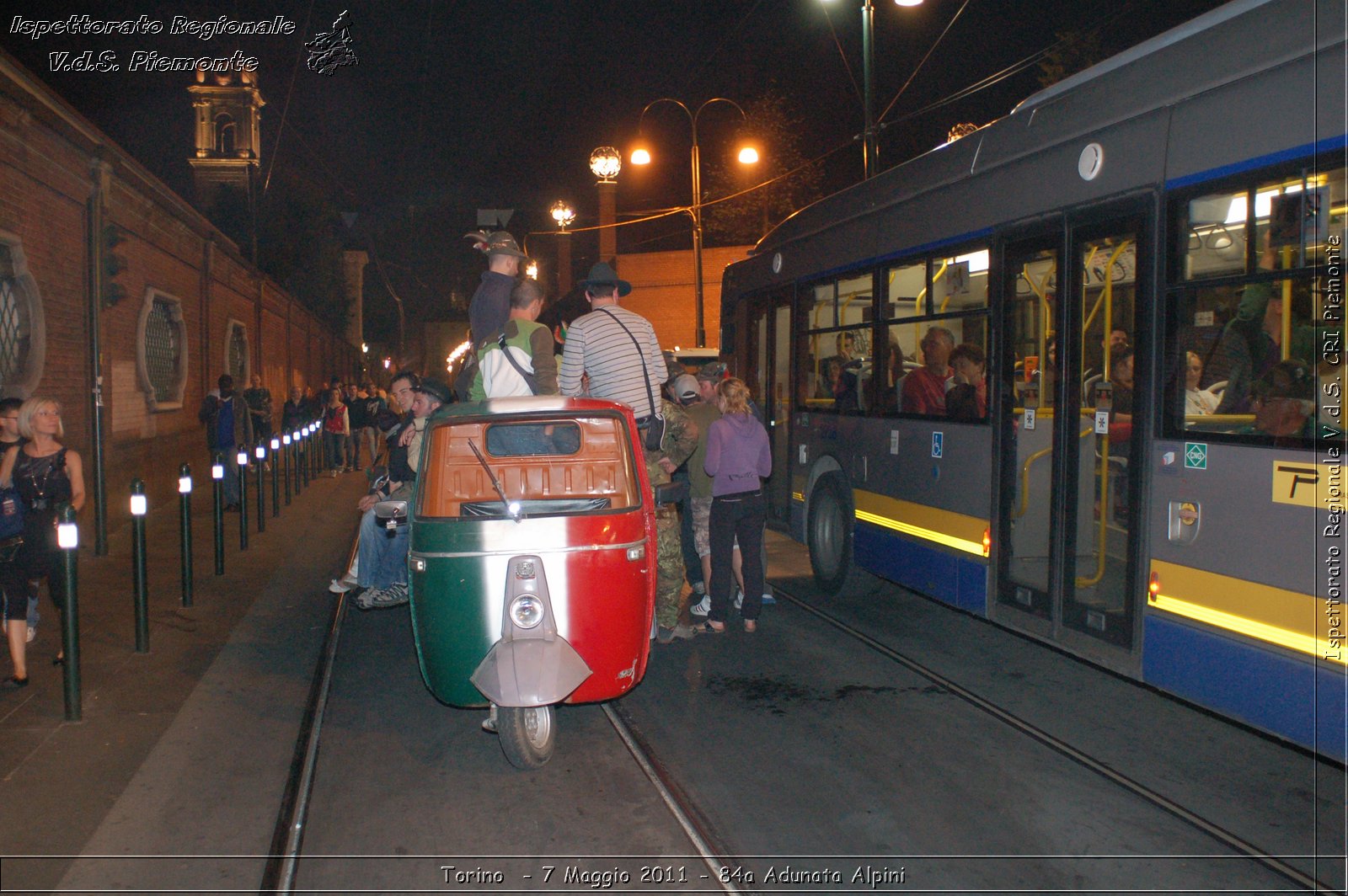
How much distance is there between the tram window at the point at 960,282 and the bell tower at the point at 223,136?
138 ft

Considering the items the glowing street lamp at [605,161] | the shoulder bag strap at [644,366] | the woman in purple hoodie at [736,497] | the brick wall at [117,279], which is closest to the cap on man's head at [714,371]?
the woman in purple hoodie at [736,497]

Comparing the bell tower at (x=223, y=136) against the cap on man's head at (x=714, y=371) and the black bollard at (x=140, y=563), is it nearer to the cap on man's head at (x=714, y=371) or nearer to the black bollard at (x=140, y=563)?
the cap on man's head at (x=714, y=371)

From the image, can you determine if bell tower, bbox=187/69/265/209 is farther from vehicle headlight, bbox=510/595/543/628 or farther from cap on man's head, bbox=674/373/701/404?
vehicle headlight, bbox=510/595/543/628

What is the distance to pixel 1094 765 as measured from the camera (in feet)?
16.9

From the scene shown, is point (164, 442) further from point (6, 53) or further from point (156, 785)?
point (156, 785)

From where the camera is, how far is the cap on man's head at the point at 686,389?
8266 millimetres

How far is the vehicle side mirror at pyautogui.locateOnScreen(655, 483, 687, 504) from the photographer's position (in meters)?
6.04

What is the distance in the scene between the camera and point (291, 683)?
6.79 meters

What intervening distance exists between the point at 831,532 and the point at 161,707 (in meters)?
5.51

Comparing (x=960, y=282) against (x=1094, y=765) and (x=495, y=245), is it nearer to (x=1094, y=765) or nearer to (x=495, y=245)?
(x=495, y=245)

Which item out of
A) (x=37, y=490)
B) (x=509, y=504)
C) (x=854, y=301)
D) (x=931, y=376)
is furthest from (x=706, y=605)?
(x=37, y=490)

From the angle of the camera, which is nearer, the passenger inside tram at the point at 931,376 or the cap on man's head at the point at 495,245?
the cap on man's head at the point at 495,245

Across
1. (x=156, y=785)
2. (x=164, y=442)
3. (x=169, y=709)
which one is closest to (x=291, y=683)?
(x=169, y=709)

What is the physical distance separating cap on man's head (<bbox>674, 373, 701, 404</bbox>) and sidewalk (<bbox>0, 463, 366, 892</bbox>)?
325 centimetres
